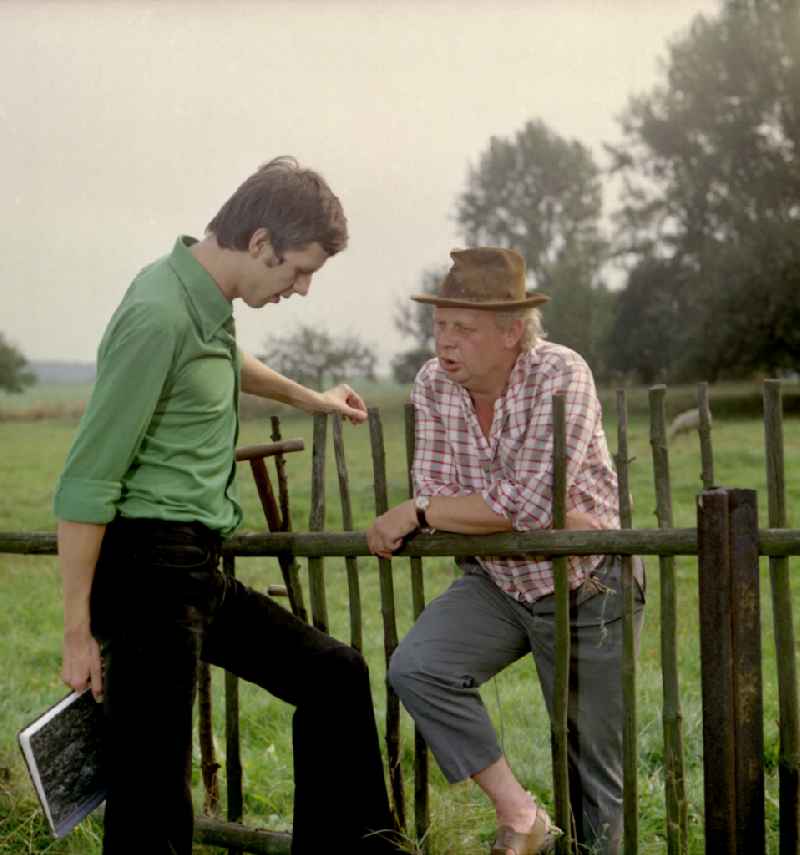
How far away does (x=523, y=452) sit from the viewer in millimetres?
3191

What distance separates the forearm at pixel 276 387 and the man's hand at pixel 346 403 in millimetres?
26

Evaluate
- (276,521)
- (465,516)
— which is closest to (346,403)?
(276,521)

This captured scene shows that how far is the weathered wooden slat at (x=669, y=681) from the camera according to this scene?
10.7 ft

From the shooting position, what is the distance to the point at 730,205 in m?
28.1

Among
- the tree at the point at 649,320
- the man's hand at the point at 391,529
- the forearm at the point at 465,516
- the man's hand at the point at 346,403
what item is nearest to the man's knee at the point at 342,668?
the man's hand at the point at 391,529

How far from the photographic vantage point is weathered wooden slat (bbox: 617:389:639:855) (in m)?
3.27

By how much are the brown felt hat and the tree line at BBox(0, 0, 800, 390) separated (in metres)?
19.5

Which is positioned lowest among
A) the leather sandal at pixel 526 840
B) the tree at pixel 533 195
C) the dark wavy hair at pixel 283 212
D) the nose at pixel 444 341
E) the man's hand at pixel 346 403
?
the leather sandal at pixel 526 840

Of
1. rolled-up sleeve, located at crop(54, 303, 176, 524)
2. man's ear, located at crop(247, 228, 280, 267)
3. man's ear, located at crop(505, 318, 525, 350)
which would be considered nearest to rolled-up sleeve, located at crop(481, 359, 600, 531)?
man's ear, located at crop(505, 318, 525, 350)

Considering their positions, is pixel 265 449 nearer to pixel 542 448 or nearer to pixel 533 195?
pixel 542 448

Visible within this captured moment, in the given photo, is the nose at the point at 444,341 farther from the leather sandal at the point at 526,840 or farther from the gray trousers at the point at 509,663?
the leather sandal at the point at 526,840

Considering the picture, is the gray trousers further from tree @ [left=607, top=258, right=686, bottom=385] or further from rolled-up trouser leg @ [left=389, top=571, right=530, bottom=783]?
tree @ [left=607, top=258, right=686, bottom=385]

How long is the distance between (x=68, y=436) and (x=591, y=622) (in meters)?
20.7

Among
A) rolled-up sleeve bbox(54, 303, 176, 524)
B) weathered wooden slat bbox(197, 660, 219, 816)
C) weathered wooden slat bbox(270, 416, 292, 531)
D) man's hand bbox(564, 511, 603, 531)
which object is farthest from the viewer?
weathered wooden slat bbox(197, 660, 219, 816)
